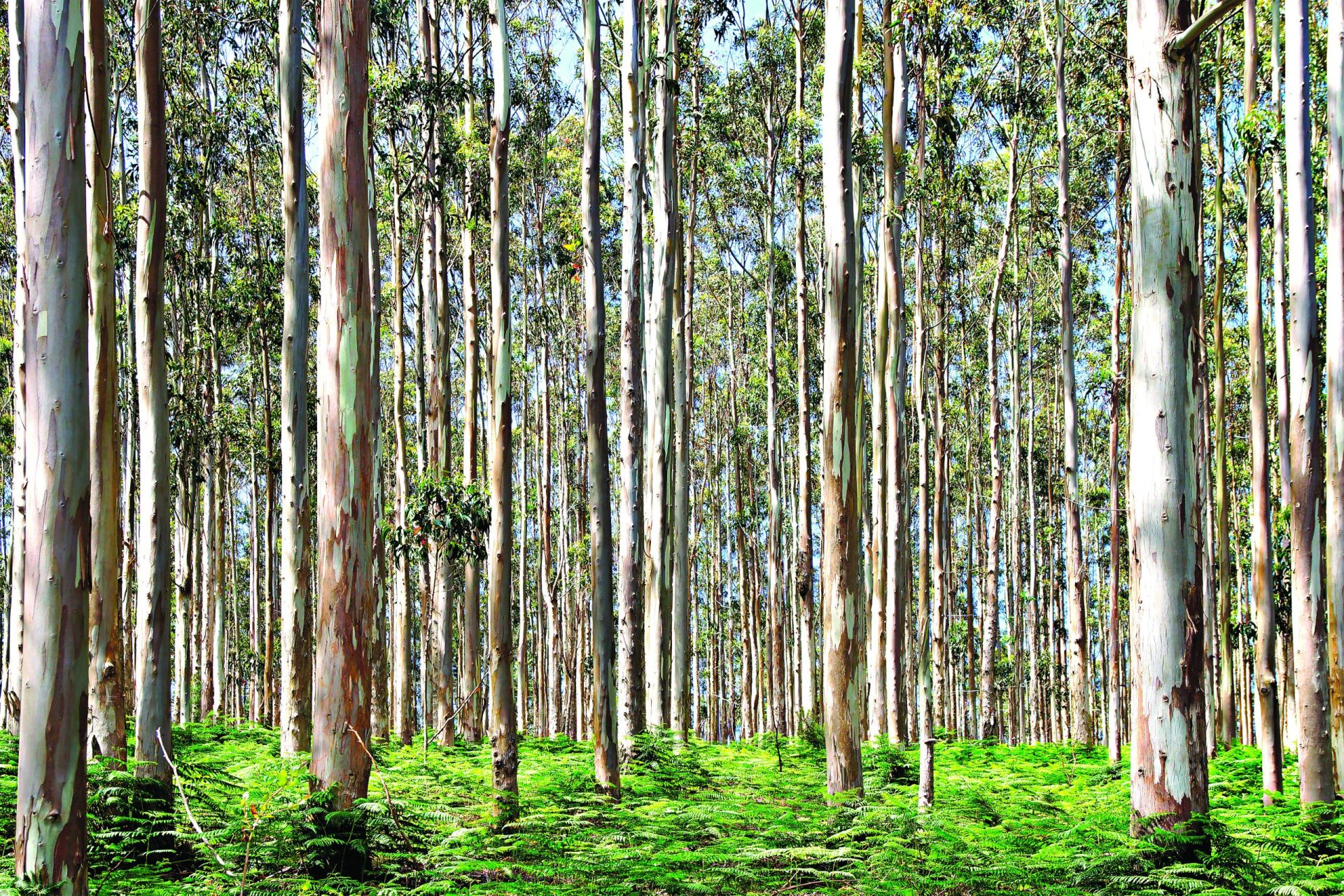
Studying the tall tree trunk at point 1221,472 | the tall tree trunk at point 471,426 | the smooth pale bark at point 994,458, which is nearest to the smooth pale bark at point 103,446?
the tall tree trunk at point 471,426

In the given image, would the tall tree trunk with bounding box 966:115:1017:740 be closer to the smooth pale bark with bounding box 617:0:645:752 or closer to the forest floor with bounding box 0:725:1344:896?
the smooth pale bark with bounding box 617:0:645:752

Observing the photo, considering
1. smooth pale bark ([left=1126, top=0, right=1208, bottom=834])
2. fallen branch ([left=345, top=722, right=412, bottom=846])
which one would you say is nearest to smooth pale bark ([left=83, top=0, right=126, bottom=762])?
fallen branch ([left=345, top=722, right=412, bottom=846])

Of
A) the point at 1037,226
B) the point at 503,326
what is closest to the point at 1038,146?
the point at 1037,226

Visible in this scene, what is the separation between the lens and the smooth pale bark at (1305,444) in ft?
22.3

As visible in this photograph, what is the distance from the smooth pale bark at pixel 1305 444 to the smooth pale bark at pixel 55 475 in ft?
23.3

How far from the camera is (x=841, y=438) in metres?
6.70

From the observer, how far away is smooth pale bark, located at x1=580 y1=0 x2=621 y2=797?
312 inches

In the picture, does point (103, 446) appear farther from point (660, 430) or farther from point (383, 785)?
point (660, 430)

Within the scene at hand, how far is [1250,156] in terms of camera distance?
927 centimetres

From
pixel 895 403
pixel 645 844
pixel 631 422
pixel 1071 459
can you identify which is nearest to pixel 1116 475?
pixel 1071 459

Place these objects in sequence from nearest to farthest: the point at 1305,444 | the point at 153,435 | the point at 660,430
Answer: the point at 153,435
the point at 1305,444
the point at 660,430

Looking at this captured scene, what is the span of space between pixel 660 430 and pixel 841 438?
4789mm

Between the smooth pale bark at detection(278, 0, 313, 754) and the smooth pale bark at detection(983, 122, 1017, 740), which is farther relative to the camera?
the smooth pale bark at detection(983, 122, 1017, 740)

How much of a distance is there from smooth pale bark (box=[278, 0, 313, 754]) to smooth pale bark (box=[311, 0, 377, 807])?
400 cm
